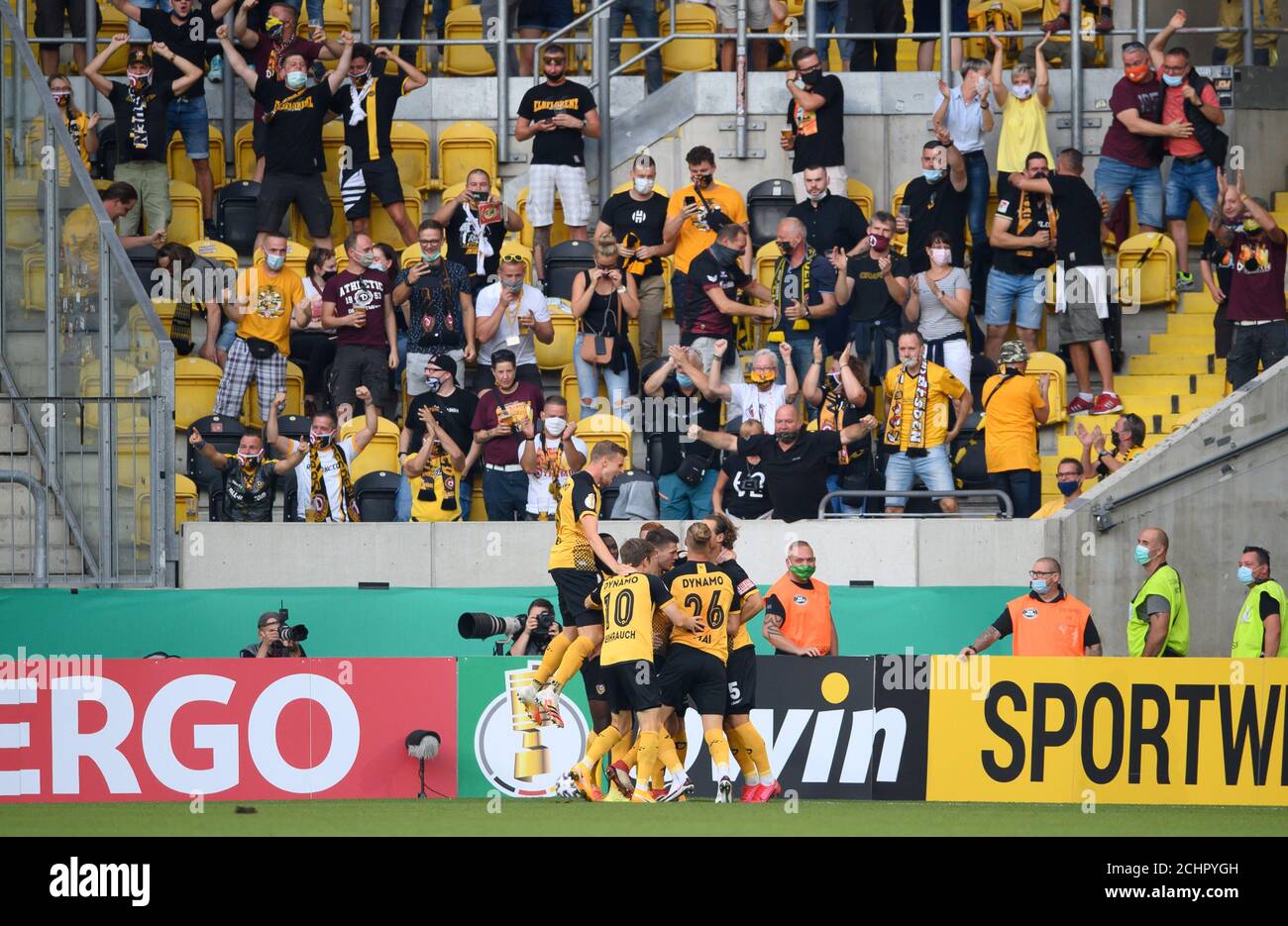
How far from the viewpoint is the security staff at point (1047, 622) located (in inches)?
626

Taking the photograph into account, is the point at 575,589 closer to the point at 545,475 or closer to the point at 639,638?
the point at 639,638

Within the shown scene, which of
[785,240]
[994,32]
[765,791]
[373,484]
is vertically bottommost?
[765,791]

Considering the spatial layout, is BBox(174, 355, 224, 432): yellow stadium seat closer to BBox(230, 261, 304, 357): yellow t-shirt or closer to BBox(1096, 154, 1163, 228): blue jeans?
BBox(230, 261, 304, 357): yellow t-shirt

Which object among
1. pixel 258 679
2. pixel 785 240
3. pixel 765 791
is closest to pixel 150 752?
pixel 258 679

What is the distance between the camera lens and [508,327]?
63.1 ft

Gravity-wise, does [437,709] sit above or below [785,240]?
below

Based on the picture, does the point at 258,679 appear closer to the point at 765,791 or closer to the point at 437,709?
the point at 437,709

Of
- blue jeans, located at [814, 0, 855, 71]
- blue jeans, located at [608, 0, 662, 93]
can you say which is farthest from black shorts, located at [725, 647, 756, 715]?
blue jeans, located at [608, 0, 662, 93]

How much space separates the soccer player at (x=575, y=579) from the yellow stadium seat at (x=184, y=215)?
7331mm

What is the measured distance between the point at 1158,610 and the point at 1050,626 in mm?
792
